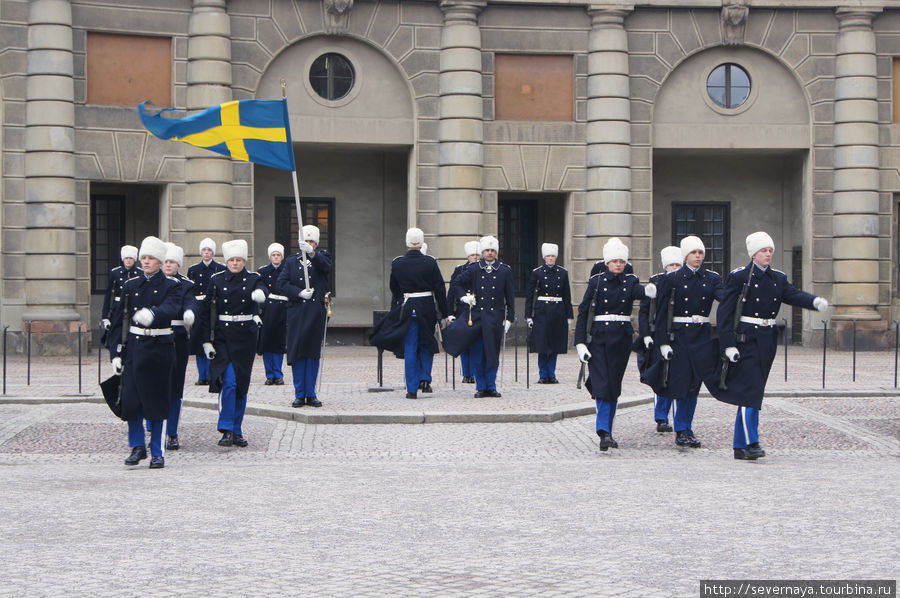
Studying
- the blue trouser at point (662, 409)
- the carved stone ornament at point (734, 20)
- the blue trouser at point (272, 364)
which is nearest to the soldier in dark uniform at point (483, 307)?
the blue trouser at point (272, 364)

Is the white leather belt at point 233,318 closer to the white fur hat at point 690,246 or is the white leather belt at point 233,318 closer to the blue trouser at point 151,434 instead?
the blue trouser at point 151,434

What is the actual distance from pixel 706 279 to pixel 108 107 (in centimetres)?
1434

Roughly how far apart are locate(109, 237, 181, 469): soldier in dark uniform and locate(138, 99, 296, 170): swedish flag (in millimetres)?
4405

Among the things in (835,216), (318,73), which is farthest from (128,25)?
(835,216)

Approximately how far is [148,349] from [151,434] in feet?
2.40

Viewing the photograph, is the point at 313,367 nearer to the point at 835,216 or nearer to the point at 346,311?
the point at 346,311

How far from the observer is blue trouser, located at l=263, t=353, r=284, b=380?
58.1 ft

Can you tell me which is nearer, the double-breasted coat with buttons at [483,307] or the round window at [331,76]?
the double-breasted coat with buttons at [483,307]

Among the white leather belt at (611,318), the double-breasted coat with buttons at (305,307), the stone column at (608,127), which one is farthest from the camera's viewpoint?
the stone column at (608,127)

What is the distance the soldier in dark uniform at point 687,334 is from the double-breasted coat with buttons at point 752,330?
54 cm

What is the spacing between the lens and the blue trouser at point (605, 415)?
1226 cm

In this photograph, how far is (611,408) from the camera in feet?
40.5

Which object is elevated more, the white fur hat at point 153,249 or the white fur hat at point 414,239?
the white fur hat at point 414,239

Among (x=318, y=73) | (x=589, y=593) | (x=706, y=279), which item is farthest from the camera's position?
(x=318, y=73)
